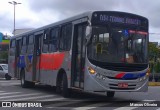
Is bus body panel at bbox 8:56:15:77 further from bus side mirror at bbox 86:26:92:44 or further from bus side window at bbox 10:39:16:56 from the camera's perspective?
bus side mirror at bbox 86:26:92:44

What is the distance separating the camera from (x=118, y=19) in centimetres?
1477

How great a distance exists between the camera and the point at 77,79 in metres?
15.3

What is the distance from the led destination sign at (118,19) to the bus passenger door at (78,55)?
2.87 feet

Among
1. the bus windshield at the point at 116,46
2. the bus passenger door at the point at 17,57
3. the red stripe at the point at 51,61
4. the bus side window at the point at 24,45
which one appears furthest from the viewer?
the bus passenger door at the point at 17,57

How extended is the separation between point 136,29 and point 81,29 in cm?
219

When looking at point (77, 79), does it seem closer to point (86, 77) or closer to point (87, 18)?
point (86, 77)

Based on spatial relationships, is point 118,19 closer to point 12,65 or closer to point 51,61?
point 51,61

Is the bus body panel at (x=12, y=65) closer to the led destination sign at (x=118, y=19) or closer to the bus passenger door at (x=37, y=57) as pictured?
the bus passenger door at (x=37, y=57)

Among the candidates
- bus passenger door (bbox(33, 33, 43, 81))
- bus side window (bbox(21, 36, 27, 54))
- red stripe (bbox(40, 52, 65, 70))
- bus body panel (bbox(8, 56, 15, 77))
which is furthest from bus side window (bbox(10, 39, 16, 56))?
red stripe (bbox(40, 52, 65, 70))

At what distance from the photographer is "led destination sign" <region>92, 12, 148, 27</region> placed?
1441 centimetres

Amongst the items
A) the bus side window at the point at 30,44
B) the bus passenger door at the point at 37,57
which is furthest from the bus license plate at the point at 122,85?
the bus side window at the point at 30,44

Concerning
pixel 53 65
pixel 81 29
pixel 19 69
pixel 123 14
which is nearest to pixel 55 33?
pixel 53 65

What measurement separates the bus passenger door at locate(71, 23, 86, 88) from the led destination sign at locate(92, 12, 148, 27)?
88 centimetres

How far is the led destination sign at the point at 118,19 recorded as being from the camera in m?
14.4
